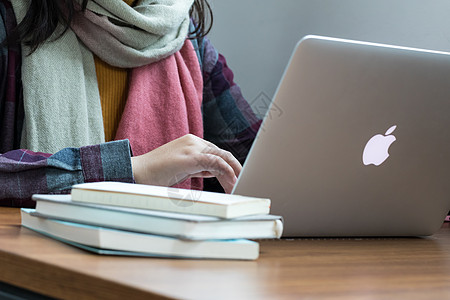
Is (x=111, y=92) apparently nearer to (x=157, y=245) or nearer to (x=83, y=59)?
(x=83, y=59)

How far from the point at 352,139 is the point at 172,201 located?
0.83 feet

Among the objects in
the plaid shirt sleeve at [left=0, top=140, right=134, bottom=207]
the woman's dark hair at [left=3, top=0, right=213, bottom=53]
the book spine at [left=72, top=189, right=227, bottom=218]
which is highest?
the woman's dark hair at [left=3, top=0, right=213, bottom=53]

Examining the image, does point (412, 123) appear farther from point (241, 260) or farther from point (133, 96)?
point (133, 96)

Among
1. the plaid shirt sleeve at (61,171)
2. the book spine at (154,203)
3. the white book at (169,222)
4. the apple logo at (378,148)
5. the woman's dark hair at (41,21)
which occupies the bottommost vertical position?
the plaid shirt sleeve at (61,171)

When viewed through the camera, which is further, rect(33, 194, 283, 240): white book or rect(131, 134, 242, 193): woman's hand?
rect(131, 134, 242, 193): woman's hand

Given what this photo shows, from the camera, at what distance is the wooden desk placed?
0.44 metres

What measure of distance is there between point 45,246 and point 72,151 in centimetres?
40

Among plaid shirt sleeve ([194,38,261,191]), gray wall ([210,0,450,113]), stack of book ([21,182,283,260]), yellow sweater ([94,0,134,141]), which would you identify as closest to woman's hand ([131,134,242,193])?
stack of book ([21,182,283,260])

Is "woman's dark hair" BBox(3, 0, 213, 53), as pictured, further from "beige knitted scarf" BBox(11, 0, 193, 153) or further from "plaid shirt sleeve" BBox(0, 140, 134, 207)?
"plaid shirt sleeve" BBox(0, 140, 134, 207)

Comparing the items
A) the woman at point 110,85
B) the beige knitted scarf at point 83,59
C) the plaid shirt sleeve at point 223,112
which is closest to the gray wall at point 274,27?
the plaid shirt sleeve at point 223,112

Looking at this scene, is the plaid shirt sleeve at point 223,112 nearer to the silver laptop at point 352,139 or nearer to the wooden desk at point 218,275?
the silver laptop at point 352,139

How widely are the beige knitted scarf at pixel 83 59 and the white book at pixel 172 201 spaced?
2.46ft

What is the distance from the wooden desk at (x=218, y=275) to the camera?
44 centimetres

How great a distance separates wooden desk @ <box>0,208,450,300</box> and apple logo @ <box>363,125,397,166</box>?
13 cm
